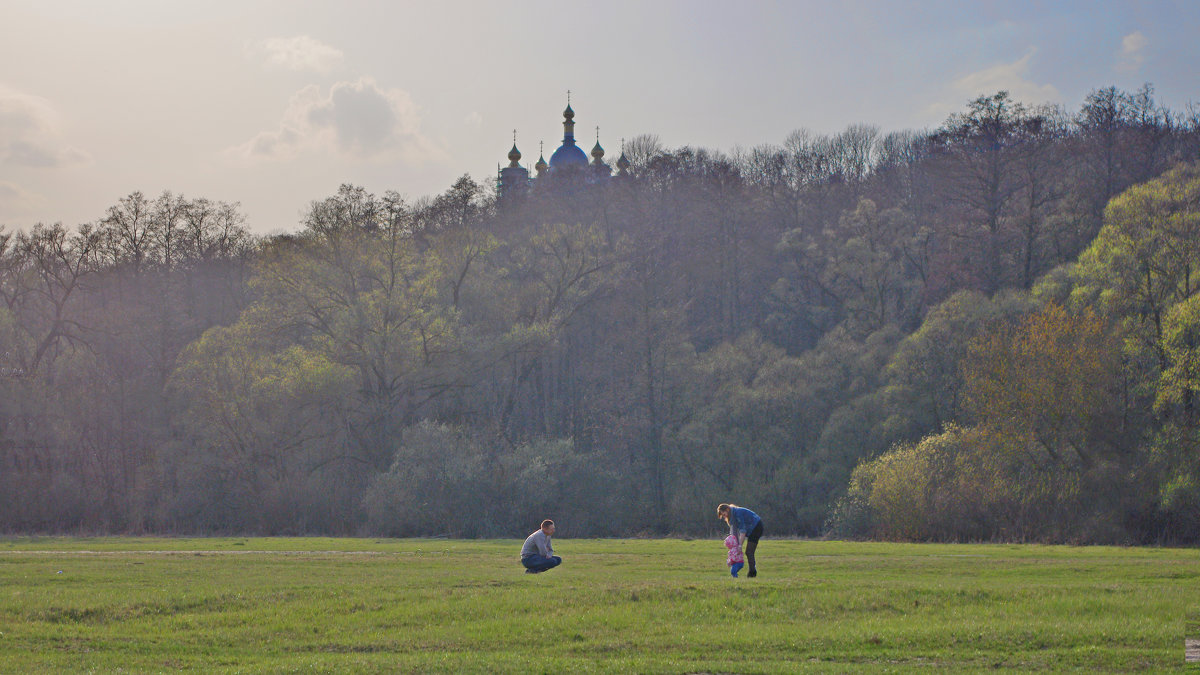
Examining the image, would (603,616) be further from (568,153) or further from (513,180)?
(568,153)

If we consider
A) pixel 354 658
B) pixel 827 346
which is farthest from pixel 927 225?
pixel 354 658

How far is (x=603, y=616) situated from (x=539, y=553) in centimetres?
611

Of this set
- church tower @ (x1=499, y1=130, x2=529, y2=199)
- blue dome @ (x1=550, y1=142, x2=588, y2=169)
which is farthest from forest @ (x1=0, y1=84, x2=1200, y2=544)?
blue dome @ (x1=550, y1=142, x2=588, y2=169)

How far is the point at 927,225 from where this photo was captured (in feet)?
259

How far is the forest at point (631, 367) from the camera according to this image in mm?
48594

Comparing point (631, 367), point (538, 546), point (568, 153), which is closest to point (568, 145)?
point (568, 153)

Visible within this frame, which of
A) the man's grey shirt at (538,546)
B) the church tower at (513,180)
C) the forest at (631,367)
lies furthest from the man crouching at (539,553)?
the church tower at (513,180)

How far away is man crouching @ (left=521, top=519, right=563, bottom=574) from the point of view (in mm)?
25531

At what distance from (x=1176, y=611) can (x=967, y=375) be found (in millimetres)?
33135

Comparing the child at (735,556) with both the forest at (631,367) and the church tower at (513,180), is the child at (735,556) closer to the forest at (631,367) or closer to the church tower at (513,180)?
the forest at (631,367)

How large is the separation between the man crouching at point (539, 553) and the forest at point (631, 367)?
26.8 m

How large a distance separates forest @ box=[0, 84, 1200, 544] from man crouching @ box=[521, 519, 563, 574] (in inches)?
1056

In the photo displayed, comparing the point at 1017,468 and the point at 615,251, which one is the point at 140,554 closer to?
the point at 1017,468

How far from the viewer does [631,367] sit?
7412cm
